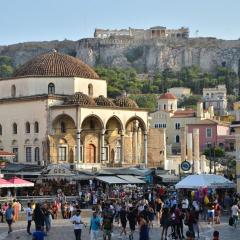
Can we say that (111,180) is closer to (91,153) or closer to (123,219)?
(91,153)

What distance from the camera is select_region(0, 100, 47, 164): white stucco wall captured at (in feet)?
213

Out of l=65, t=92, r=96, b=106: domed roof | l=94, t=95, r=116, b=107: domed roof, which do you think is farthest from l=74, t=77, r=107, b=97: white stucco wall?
l=65, t=92, r=96, b=106: domed roof

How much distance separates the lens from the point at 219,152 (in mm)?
101812

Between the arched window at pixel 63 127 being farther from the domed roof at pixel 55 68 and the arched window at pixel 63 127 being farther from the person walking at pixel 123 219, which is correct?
the person walking at pixel 123 219

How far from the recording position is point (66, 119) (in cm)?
6519

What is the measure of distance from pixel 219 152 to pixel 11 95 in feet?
129

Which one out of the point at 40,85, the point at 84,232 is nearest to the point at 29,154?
the point at 40,85

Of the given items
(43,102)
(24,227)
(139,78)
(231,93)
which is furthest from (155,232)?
(139,78)

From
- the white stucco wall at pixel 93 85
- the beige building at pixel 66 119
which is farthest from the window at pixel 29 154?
the white stucco wall at pixel 93 85

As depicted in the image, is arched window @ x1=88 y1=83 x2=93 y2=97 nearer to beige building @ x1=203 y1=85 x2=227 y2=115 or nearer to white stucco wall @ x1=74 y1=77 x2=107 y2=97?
white stucco wall @ x1=74 y1=77 x2=107 y2=97

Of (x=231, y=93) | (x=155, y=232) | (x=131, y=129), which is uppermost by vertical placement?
(x=231, y=93)

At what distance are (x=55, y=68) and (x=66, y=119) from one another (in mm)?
5038

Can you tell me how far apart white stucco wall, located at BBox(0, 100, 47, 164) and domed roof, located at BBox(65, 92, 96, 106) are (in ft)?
6.08

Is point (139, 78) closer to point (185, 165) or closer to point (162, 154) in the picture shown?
point (162, 154)
